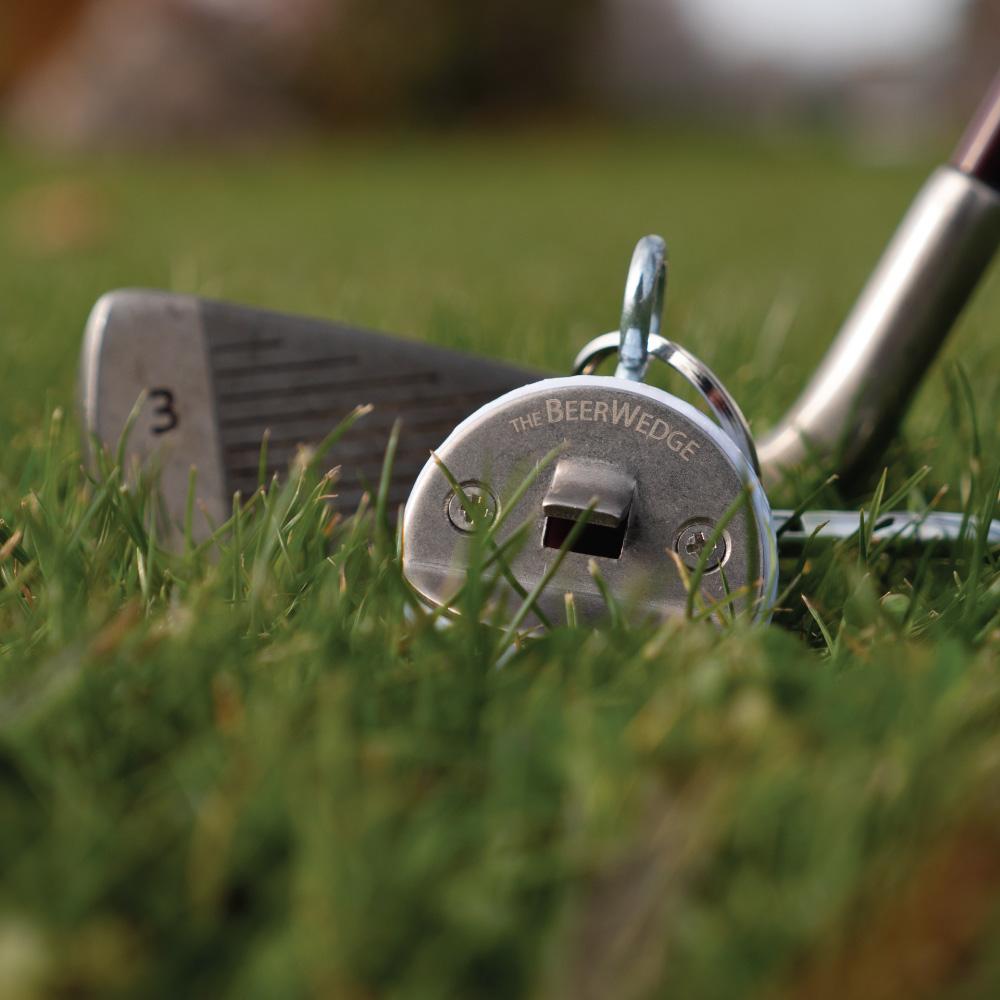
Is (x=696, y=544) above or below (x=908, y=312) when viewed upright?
below

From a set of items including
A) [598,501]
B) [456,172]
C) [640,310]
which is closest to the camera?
[598,501]

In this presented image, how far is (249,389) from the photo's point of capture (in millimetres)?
1577

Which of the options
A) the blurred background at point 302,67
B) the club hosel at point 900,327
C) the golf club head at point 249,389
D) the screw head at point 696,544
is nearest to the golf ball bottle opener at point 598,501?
the screw head at point 696,544

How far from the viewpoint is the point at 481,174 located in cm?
→ 1138

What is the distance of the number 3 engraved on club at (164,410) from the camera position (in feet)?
5.10

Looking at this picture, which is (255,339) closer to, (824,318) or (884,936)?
(884,936)

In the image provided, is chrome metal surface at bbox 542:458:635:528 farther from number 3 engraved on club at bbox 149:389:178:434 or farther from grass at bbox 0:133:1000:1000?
number 3 engraved on club at bbox 149:389:178:434

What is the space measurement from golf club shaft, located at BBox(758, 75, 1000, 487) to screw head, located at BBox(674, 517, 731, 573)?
0.48m

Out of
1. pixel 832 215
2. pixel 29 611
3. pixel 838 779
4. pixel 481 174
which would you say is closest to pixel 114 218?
pixel 832 215

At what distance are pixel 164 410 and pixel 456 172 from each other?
10658 mm

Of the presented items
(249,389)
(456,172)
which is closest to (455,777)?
(249,389)

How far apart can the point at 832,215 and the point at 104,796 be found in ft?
25.2

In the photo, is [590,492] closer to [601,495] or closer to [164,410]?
[601,495]

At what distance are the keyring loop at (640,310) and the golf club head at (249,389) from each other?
1.01ft
